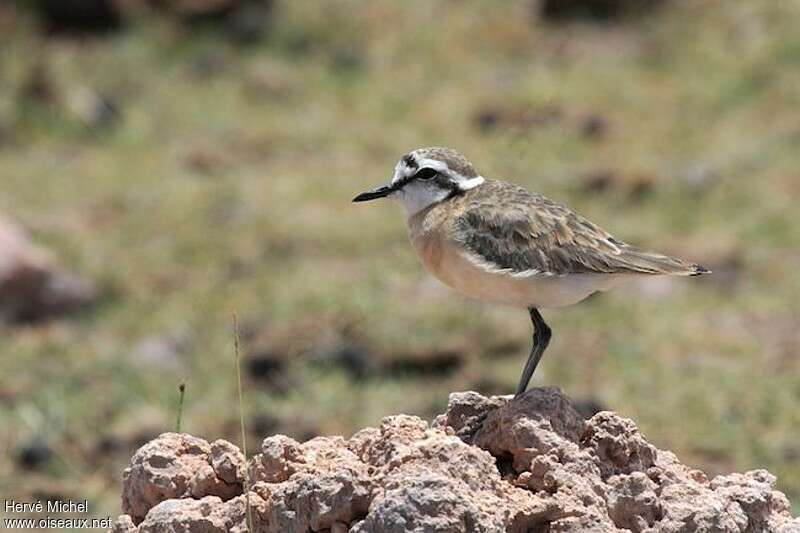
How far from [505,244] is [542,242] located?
16 centimetres

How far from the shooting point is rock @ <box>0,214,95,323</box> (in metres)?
11.3

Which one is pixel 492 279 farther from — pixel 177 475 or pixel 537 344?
pixel 177 475

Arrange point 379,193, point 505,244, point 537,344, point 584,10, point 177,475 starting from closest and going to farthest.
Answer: point 177,475
point 537,344
point 505,244
point 379,193
point 584,10

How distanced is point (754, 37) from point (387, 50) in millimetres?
3752

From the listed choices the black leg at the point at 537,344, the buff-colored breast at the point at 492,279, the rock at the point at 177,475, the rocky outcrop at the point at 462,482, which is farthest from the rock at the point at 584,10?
the rock at the point at 177,475

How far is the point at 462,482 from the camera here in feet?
13.8

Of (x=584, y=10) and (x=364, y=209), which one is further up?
(x=584, y=10)

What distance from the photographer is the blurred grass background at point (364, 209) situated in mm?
9406

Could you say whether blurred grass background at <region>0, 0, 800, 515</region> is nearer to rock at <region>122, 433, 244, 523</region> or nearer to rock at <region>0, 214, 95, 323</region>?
rock at <region>0, 214, 95, 323</region>

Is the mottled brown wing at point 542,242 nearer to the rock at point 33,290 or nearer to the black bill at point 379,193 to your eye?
the black bill at point 379,193

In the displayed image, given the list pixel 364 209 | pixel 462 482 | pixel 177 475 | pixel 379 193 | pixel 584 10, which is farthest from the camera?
pixel 584 10

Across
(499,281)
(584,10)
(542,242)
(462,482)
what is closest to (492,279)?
(499,281)

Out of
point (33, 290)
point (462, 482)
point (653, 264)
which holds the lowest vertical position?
point (33, 290)

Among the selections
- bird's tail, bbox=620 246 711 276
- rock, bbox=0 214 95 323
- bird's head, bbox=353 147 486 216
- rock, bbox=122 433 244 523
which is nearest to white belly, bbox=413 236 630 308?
bird's tail, bbox=620 246 711 276
